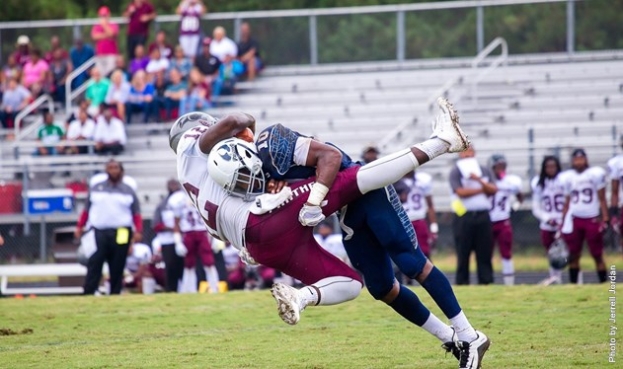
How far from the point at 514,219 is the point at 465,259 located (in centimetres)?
353

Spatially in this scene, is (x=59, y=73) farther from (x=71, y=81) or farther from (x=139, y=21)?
(x=139, y=21)

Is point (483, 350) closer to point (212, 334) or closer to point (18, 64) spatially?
point (212, 334)

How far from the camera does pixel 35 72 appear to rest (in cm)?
2086

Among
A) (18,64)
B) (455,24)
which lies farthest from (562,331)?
(18,64)

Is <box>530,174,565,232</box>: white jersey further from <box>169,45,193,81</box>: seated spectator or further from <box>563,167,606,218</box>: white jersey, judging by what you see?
<box>169,45,193,81</box>: seated spectator

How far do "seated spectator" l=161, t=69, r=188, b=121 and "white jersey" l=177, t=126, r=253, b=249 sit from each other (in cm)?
1210

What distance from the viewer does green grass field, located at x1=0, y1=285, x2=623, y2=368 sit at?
23.5 feet

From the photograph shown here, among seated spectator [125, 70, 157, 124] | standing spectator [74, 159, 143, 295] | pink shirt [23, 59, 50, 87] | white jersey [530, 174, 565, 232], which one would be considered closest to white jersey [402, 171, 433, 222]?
white jersey [530, 174, 565, 232]

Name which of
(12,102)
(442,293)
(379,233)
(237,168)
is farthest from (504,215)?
(12,102)

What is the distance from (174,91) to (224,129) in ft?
41.5

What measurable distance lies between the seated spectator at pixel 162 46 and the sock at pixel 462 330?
45.5 feet

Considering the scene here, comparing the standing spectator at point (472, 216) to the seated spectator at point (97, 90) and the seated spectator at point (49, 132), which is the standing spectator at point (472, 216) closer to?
the seated spectator at point (49, 132)

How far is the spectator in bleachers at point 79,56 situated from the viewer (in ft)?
66.9

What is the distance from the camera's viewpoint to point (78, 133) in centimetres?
1825
